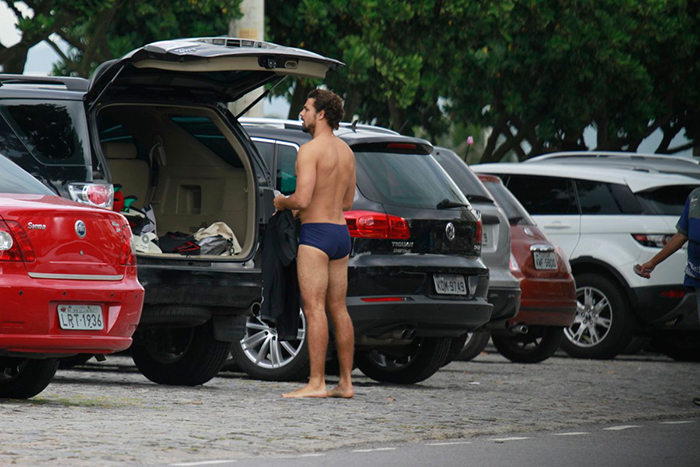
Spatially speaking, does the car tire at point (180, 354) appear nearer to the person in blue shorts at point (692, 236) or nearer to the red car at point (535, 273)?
the person in blue shorts at point (692, 236)

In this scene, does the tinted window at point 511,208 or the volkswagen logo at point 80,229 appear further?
the tinted window at point 511,208

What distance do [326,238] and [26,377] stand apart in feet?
6.92

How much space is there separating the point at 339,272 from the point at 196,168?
1531 mm

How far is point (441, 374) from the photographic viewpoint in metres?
13.3

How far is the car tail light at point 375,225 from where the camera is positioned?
35.0 ft

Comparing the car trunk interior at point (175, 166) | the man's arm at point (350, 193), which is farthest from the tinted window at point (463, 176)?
the man's arm at point (350, 193)

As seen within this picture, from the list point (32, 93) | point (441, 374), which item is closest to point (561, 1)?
point (441, 374)

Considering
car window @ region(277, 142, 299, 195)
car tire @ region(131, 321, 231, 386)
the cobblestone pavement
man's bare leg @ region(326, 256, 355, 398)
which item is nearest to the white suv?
the cobblestone pavement

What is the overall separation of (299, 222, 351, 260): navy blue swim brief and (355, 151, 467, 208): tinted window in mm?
814

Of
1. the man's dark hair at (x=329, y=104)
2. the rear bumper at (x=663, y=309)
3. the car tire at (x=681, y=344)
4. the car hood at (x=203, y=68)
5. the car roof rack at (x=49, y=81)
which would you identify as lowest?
the car tire at (x=681, y=344)

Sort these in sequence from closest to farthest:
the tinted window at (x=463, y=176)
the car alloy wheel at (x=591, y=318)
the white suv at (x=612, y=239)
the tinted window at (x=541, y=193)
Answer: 1. the tinted window at (x=463, y=176)
2. the white suv at (x=612, y=239)
3. the car alloy wheel at (x=591, y=318)
4. the tinted window at (x=541, y=193)

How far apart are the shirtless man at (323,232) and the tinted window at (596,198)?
6.43 meters

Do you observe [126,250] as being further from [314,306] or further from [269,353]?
[269,353]

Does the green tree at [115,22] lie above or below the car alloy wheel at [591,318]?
above
